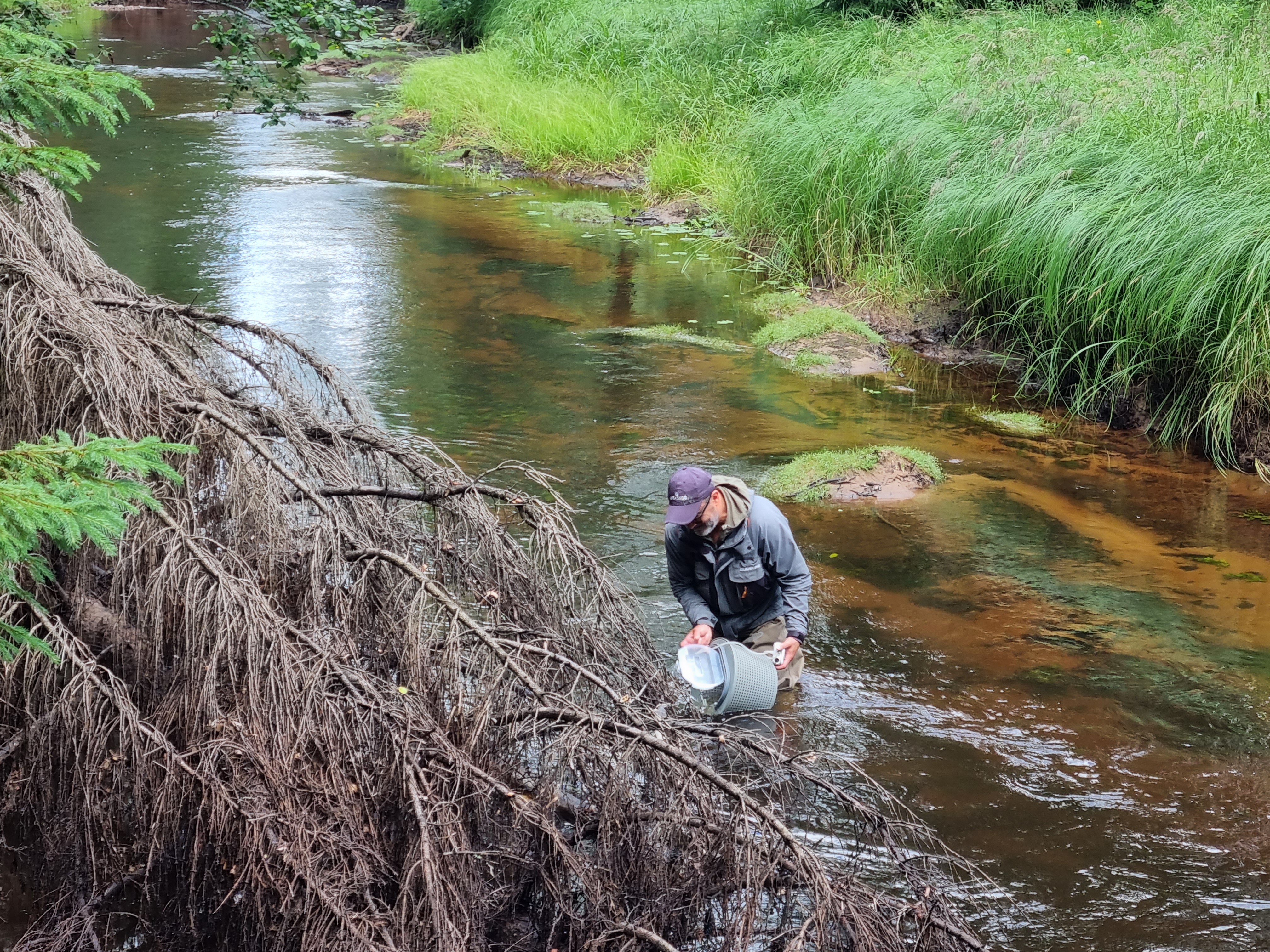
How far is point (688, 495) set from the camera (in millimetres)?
4879

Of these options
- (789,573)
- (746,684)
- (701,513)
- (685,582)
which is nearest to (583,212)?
(685,582)

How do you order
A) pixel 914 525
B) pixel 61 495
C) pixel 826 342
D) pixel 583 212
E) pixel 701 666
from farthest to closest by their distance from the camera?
pixel 583 212 < pixel 826 342 < pixel 914 525 < pixel 701 666 < pixel 61 495

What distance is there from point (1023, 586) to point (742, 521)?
265 centimetres

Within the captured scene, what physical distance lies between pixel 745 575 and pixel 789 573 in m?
0.22

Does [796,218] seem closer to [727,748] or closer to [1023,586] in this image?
[1023,586]

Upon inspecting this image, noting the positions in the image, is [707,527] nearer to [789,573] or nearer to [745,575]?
[745,575]

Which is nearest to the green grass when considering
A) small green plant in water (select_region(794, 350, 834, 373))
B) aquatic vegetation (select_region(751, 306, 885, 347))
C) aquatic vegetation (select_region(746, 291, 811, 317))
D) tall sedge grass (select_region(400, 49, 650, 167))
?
small green plant in water (select_region(794, 350, 834, 373))

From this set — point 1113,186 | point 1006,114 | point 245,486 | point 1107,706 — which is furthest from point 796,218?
point 245,486

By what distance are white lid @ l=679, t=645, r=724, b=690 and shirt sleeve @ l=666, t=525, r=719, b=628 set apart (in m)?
0.29

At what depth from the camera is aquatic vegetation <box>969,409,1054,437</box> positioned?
31.3 ft

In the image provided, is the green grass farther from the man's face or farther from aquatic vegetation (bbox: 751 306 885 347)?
the man's face

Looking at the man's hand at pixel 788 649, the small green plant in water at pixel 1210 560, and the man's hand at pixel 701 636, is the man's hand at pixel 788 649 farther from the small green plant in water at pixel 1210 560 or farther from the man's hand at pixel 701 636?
the small green plant in water at pixel 1210 560

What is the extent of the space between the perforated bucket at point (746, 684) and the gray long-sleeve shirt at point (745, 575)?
560 mm

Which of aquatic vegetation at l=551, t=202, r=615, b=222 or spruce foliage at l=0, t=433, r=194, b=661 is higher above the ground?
spruce foliage at l=0, t=433, r=194, b=661
